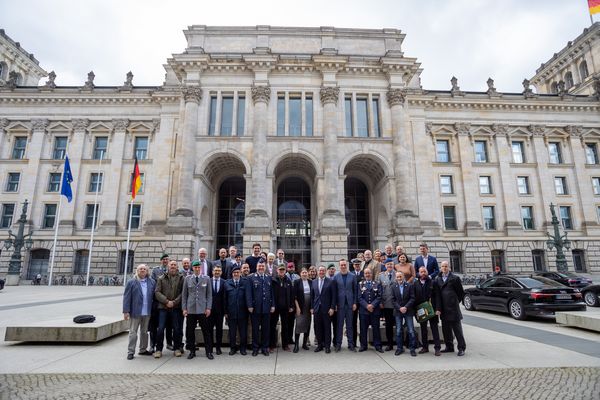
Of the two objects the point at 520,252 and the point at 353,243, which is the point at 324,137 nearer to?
the point at 353,243

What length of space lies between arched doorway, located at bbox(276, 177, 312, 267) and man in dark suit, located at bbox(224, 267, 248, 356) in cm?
2591

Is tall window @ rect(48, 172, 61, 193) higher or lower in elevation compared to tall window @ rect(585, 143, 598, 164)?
lower

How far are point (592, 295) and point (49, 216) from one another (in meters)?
43.5

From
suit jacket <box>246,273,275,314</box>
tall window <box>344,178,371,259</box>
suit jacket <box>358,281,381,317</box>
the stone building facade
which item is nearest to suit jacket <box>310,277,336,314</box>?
suit jacket <box>358,281,381,317</box>

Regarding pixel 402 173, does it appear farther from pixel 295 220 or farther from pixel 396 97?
pixel 295 220

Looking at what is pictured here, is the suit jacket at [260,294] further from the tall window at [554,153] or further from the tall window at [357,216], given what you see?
the tall window at [554,153]

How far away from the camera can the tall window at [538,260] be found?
33.6m

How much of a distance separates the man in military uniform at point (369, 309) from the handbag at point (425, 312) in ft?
3.07

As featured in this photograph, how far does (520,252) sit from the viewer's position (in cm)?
3341

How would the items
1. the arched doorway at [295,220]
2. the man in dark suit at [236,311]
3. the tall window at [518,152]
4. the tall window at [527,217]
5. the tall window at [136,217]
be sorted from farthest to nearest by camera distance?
the tall window at [518,152] < the tall window at [527,217] < the arched doorway at [295,220] < the tall window at [136,217] < the man in dark suit at [236,311]

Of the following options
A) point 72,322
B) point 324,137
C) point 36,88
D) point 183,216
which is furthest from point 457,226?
point 36,88

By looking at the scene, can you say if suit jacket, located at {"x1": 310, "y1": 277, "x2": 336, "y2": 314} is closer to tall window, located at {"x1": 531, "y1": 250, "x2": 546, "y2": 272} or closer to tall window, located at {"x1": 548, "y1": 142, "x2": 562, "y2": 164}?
tall window, located at {"x1": 531, "y1": 250, "x2": 546, "y2": 272}

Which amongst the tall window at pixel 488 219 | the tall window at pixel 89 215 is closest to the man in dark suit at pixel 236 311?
the tall window at pixel 89 215

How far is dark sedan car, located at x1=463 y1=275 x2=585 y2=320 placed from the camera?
1189cm
